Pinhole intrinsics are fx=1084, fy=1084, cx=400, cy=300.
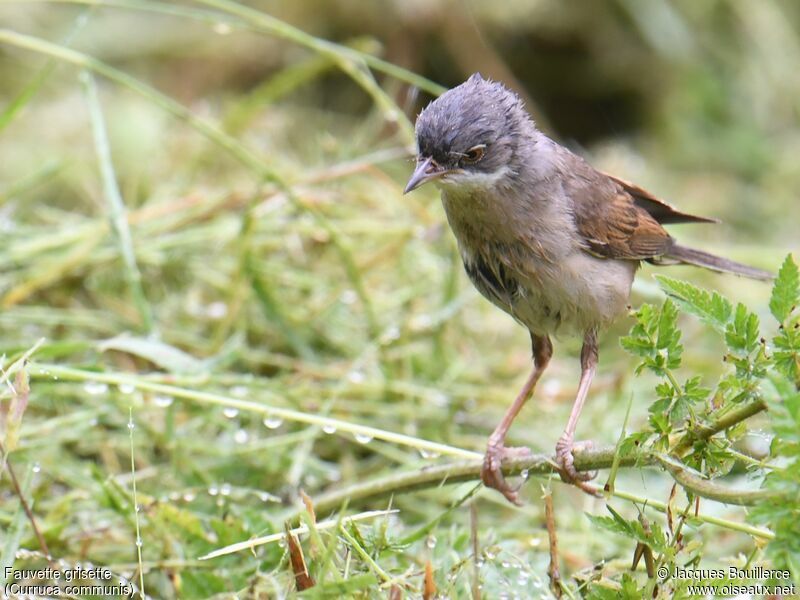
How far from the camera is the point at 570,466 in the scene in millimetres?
2949

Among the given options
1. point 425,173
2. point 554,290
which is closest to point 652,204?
point 554,290

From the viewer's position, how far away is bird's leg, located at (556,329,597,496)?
9.71ft

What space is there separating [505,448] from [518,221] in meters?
0.70

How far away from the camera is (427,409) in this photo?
4.36 m

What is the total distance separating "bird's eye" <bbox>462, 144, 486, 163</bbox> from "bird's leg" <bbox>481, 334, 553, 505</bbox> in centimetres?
70

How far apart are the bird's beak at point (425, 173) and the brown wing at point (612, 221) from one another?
51 cm

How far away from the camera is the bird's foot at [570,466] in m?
2.95

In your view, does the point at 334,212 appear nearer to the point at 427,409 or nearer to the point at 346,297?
the point at 346,297

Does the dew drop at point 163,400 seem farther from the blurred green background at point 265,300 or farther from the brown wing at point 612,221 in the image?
the brown wing at point 612,221

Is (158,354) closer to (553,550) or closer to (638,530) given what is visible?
(553,550)

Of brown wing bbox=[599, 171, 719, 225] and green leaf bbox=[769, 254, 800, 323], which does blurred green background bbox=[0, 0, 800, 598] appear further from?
green leaf bbox=[769, 254, 800, 323]

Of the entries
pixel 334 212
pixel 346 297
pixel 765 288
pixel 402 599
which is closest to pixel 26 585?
pixel 402 599

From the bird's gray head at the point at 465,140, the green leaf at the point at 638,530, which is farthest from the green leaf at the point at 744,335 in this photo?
the bird's gray head at the point at 465,140

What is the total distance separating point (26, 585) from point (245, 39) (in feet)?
19.9
